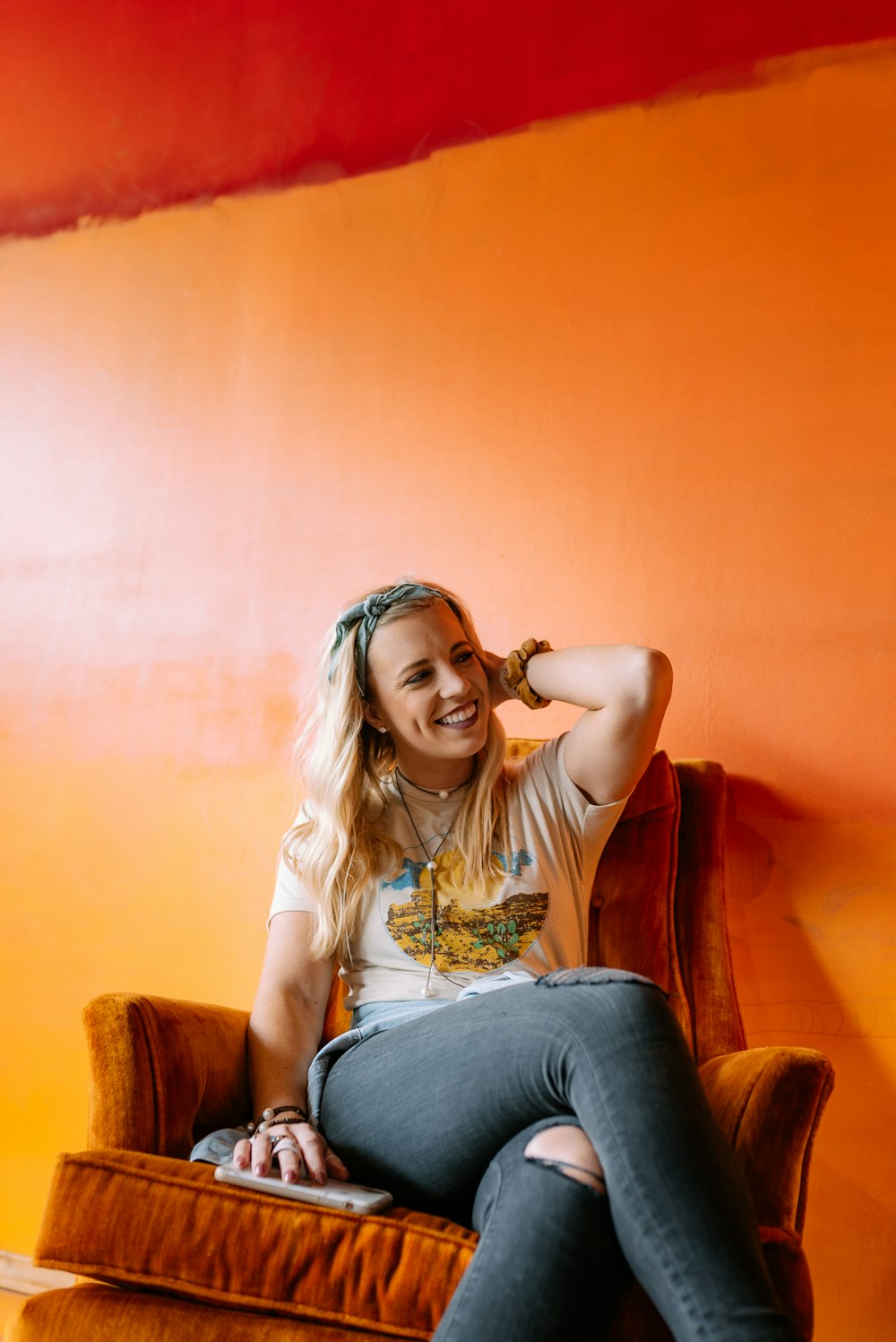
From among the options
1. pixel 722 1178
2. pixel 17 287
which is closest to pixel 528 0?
pixel 17 287

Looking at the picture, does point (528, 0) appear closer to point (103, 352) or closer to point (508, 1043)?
point (103, 352)

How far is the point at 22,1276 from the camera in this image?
2031 mm

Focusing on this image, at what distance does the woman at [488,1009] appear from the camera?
0.92 metres

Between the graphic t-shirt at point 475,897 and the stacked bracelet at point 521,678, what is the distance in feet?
0.23

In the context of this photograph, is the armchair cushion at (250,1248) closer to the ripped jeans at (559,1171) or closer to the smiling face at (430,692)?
Result: the ripped jeans at (559,1171)

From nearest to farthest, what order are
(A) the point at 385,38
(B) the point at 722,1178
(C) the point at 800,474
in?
(B) the point at 722,1178, (C) the point at 800,474, (A) the point at 385,38

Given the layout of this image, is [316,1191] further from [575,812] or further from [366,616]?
[366,616]

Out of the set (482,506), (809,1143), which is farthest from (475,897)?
(482,506)

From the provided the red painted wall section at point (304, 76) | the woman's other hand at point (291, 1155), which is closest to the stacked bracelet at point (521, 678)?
the woman's other hand at point (291, 1155)

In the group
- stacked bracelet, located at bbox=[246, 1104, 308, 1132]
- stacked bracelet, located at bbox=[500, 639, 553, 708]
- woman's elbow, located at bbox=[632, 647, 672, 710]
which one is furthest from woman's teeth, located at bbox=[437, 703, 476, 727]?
stacked bracelet, located at bbox=[246, 1104, 308, 1132]

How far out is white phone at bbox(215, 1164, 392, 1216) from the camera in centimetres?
111

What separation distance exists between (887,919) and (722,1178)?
0.84 metres

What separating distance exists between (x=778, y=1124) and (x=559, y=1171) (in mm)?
283

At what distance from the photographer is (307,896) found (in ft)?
4.97
